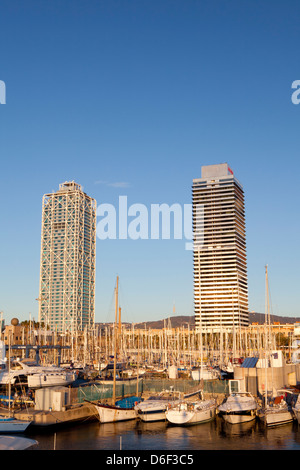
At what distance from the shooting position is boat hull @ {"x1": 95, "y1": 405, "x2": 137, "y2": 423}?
163ft

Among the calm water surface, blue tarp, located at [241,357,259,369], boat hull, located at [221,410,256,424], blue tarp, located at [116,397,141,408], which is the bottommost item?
the calm water surface

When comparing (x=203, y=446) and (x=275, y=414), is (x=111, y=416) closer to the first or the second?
(x=203, y=446)

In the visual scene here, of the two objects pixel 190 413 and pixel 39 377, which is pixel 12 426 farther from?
pixel 39 377

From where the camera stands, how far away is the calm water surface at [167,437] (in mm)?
40344

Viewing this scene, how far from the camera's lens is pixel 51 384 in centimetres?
7106

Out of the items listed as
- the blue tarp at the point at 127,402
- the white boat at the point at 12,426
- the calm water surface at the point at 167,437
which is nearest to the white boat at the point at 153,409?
the calm water surface at the point at 167,437

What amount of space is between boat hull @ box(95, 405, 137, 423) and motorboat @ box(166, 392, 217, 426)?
4.63 meters

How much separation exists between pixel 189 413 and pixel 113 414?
8.44 meters

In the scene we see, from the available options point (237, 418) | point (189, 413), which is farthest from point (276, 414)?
point (189, 413)

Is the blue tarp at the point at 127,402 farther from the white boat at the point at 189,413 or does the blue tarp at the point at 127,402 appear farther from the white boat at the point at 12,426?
the white boat at the point at 12,426

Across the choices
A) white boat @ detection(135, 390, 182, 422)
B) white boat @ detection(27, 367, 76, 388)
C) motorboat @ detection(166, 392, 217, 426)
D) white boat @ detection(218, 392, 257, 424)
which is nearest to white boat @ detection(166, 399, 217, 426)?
motorboat @ detection(166, 392, 217, 426)

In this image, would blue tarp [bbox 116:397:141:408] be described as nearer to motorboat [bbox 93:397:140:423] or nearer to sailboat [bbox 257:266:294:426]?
motorboat [bbox 93:397:140:423]
